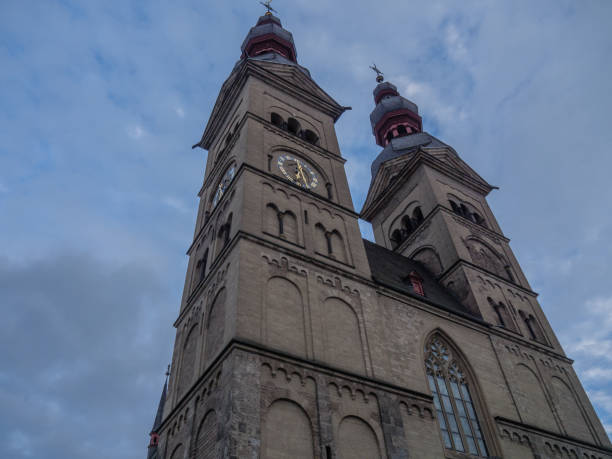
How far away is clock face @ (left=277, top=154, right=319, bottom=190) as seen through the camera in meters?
22.2

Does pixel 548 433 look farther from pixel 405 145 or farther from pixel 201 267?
pixel 405 145

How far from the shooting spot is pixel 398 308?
19.2 m

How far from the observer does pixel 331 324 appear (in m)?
16.6

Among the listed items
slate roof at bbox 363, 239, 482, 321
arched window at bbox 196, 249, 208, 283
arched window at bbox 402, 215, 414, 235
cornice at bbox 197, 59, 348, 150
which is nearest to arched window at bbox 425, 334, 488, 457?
slate roof at bbox 363, 239, 482, 321

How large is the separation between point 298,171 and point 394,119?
19.7 metres

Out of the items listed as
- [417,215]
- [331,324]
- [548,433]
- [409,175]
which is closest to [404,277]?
[331,324]

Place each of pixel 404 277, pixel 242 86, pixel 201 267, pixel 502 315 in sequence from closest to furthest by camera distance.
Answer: pixel 201 267, pixel 404 277, pixel 502 315, pixel 242 86

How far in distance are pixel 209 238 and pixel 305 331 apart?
7.53 metres

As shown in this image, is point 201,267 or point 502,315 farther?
point 502,315

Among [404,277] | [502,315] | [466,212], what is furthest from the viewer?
[466,212]

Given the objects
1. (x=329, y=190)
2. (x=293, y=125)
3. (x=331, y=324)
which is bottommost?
(x=331, y=324)

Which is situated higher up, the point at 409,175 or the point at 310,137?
the point at 409,175

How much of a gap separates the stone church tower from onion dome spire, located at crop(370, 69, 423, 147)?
9.96m

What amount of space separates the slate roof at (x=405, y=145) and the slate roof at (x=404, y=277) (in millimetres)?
9005
